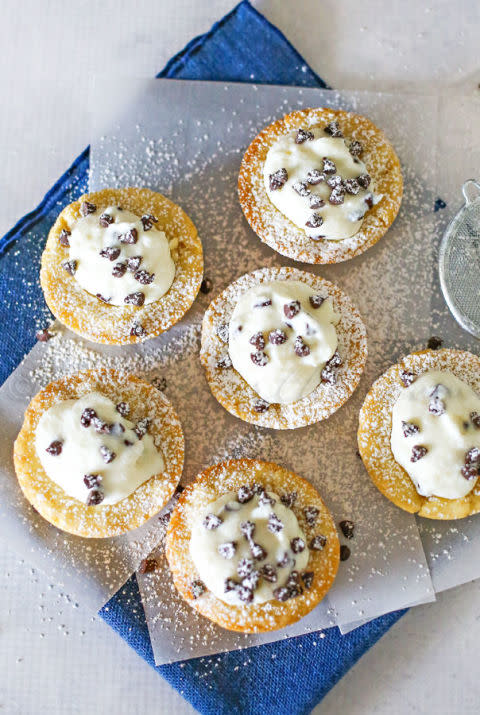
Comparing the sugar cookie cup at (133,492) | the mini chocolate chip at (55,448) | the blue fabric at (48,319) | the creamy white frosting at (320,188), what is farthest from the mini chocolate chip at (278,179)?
the mini chocolate chip at (55,448)

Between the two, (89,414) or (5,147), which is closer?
(89,414)

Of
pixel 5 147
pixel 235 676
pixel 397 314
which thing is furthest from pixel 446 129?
pixel 235 676

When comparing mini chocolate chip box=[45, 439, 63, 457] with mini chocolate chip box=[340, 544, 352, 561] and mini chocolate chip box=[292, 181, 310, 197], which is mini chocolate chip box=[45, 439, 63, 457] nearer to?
mini chocolate chip box=[340, 544, 352, 561]

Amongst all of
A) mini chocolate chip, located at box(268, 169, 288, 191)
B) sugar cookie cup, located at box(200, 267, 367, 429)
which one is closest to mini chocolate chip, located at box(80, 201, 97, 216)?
sugar cookie cup, located at box(200, 267, 367, 429)

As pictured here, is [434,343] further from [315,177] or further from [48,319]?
[48,319]

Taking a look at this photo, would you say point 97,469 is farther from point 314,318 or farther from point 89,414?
point 314,318

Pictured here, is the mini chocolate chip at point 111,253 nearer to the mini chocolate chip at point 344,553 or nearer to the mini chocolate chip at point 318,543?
the mini chocolate chip at point 318,543
